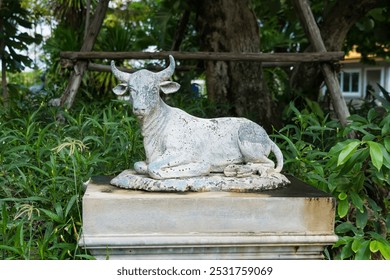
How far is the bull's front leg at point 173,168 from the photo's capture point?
10.5ft

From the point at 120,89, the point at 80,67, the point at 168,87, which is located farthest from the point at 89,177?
the point at 80,67

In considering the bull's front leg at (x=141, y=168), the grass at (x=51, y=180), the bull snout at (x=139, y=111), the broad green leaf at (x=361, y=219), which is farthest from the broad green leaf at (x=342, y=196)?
the grass at (x=51, y=180)

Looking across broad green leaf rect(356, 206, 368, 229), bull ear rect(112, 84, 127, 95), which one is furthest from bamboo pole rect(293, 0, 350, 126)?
bull ear rect(112, 84, 127, 95)

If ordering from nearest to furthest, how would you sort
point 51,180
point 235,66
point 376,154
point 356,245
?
point 376,154 → point 356,245 → point 51,180 → point 235,66

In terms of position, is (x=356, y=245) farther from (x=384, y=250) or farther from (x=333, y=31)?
(x=333, y=31)

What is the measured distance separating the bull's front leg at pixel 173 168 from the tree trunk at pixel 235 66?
3.53m

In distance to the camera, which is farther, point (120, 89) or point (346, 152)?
point (120, 89)

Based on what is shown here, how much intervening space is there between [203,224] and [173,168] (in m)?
0.41

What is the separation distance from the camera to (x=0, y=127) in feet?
15.5

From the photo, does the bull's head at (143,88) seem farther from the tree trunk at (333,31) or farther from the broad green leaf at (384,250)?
the tree trunk at (333,31)

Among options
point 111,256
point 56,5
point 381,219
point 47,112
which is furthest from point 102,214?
point 56,5

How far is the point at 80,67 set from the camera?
588 cm
